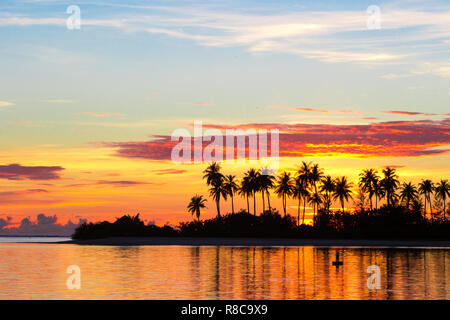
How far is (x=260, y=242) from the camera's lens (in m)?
120

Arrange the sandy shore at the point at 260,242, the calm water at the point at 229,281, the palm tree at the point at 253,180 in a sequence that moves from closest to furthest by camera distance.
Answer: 1. the calm water at the point at 229,281
2. the sandy shore at the point at 260,242
3. the palm tree at the point at 253,180

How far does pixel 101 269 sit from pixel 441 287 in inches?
1132

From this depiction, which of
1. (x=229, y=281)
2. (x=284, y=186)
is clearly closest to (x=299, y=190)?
(x=284, y=186)

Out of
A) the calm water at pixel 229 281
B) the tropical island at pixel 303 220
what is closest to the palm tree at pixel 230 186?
the tropical island at pixel 303 220

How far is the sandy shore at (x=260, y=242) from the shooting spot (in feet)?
367

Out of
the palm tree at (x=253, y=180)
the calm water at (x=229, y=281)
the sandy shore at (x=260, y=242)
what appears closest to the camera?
the calm water at (x=229, y=281)

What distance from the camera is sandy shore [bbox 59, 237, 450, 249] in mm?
111806

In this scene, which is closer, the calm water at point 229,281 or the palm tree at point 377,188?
the calm water at point 229,281

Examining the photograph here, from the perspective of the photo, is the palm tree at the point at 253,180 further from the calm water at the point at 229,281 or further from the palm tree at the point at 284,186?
the calm water at the point at 229,281

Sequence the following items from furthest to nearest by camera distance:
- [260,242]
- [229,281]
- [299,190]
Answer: [299,190], [260,242], [229,281]

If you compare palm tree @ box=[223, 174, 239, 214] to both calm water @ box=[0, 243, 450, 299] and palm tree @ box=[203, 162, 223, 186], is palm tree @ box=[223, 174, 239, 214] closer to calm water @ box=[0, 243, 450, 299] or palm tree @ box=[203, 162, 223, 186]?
palm tree @ box=[203, 162, 223, 186]

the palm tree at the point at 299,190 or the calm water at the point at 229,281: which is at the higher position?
the palm tree at the point at 299,190

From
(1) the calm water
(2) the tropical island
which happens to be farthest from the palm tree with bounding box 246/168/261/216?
(1) the calm water

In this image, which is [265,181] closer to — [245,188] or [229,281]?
[245,188]
